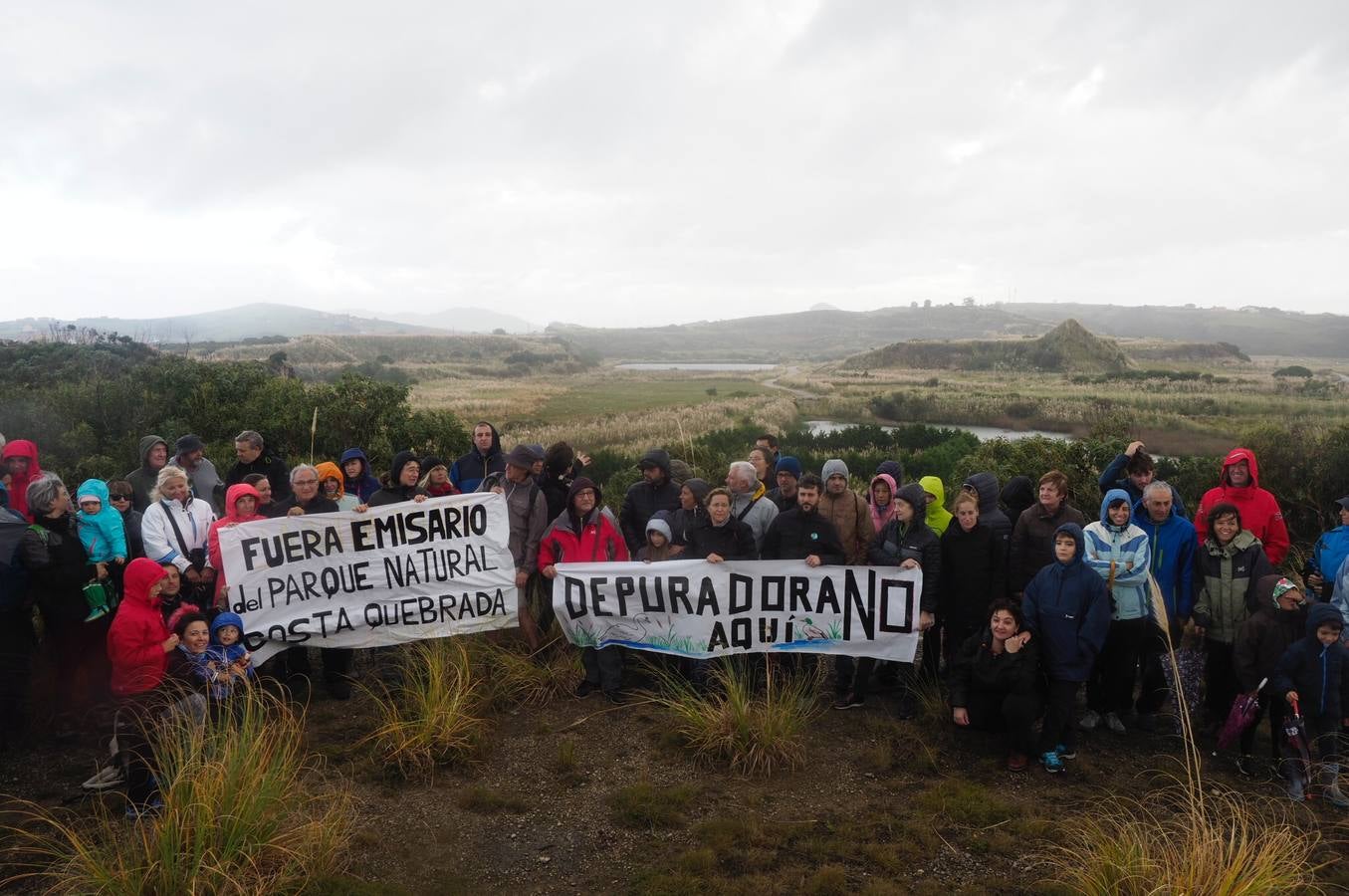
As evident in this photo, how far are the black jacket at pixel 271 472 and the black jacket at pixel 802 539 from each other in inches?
176

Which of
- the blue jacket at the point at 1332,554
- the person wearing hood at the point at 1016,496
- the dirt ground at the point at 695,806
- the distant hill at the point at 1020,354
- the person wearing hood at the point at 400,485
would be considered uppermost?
the distant hill at the point at 1020,354

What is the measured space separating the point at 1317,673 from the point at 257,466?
8405 millimetres

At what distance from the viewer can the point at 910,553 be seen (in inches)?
248

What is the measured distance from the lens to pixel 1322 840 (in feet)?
15.3

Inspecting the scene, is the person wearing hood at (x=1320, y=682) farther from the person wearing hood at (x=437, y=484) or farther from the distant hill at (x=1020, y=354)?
the distant hill at (x=1020, y=354)

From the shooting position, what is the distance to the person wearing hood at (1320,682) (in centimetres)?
514

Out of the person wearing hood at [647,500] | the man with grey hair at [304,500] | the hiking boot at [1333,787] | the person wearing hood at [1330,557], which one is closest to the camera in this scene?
the hiking boot at [1333,787]

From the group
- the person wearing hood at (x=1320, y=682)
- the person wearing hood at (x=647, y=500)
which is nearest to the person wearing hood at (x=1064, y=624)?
the person wearing hood at (x=1320, y=682)

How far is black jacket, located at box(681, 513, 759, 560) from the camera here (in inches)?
257

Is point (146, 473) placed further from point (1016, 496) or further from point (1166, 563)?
point (1166, 563)

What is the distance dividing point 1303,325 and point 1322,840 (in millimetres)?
208807

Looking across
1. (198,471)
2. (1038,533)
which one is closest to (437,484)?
(198,471)

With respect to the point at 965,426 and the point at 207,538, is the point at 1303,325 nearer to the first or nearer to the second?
the point at 965,426

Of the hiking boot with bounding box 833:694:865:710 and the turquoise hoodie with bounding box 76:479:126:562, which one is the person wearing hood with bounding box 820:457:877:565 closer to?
the hiking boot with bounding box 833:694:865:710
